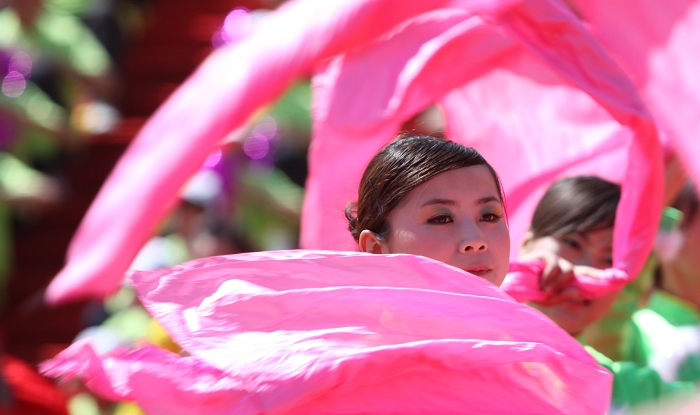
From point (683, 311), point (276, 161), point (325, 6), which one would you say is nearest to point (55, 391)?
point (276, 161)

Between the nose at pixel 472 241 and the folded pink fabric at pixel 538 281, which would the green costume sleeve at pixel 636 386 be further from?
the nose at pixel 472 241

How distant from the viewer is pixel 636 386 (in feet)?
5.63

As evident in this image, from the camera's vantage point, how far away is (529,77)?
1.81 metres

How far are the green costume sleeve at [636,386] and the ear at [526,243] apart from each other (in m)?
0.20

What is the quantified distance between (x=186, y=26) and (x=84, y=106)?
0.72 meters

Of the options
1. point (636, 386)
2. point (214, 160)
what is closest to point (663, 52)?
point (636, 386)

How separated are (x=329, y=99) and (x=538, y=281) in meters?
0.52

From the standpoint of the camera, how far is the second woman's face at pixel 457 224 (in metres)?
1.18

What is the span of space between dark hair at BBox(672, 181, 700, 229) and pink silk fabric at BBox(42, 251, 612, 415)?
48.8 inches

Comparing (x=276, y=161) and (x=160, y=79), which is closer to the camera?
(x=276, y=161)

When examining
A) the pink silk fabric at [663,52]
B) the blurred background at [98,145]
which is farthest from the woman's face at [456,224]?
the blurred background at [98,145]

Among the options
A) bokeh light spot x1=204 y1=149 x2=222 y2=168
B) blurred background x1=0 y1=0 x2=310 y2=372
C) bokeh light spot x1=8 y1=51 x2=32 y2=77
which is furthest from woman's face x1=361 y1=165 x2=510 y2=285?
bokeh light spot x1=8 y1=51 x2=32 y2=77

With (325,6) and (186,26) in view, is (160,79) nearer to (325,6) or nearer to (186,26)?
(186,26)

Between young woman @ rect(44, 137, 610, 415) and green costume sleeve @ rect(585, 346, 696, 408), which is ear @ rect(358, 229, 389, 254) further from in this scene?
green costume sleeve @ rect(585, 346, 696, 408)
